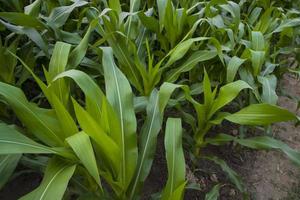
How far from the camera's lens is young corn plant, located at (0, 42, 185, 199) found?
706mm

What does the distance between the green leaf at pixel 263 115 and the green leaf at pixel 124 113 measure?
0.36 meters

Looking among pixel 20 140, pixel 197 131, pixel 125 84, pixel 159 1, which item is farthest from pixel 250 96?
pixel 20 140

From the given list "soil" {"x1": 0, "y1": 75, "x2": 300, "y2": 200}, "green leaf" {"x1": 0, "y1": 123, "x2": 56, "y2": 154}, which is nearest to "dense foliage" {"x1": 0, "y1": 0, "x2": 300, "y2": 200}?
"green leaf" {"x1": 0, "y1": 123, "x2": 56, "y2": 154}

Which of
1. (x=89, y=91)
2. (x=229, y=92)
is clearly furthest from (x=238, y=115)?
(x=89, y=91)

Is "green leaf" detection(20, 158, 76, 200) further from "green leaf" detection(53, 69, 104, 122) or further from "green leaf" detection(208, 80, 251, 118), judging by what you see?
"green leaf" detection(208, 80, 251, 118)

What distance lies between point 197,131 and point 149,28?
478mm

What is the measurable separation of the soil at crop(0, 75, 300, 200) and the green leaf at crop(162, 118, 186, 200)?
1.87ft

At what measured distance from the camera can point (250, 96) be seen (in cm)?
142

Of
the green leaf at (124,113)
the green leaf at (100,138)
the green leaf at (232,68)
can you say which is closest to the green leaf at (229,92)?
the green leaf at (232,68)

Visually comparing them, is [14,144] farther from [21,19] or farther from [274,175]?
[274,175]

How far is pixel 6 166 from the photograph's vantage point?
2.61 ft

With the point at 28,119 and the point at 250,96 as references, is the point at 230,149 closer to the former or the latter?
the point at 250,96

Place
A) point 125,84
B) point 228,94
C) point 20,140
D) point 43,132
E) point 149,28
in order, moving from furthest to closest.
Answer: point 149,28 < point 228,94 < point 125,84 < point 43,132 < point 20,140

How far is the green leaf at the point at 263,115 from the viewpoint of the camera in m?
0.96
